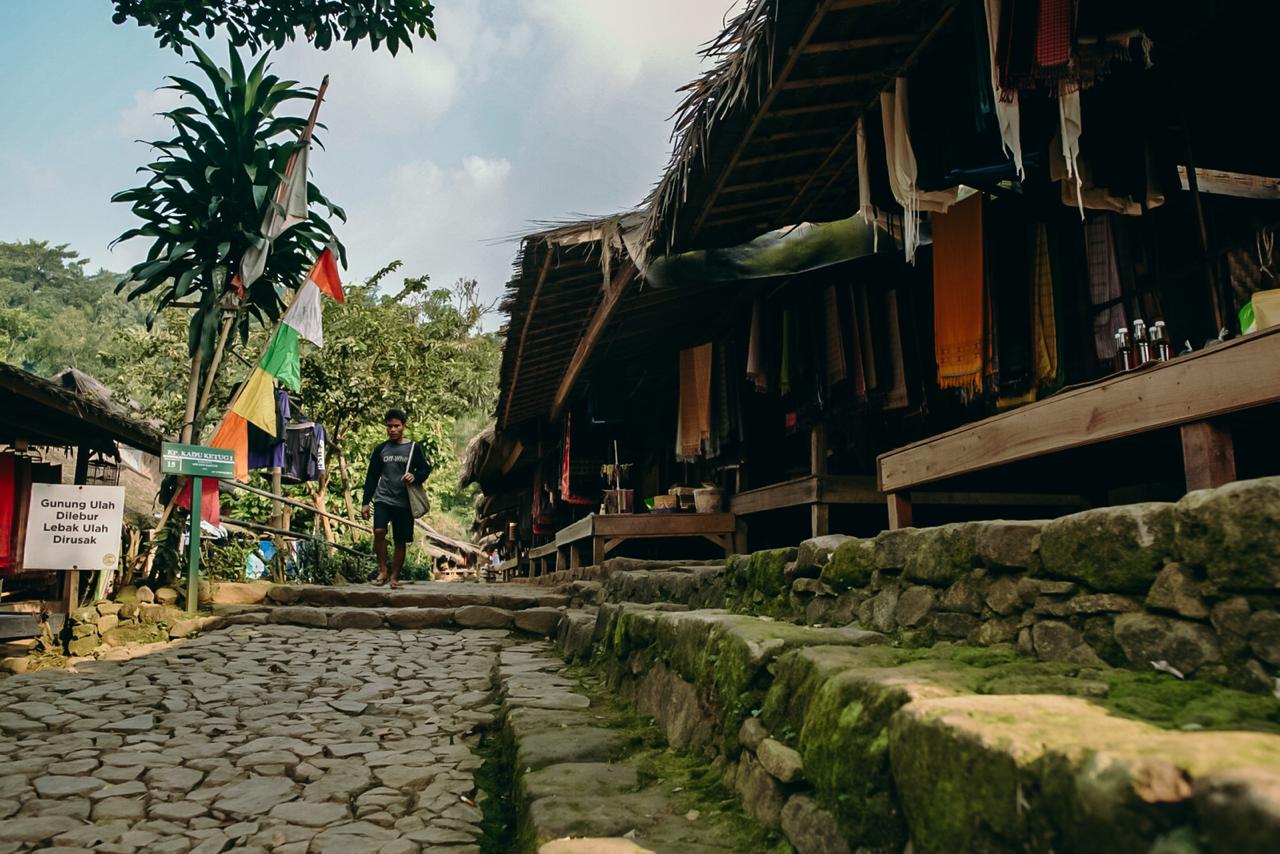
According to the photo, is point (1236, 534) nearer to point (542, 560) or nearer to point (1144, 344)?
point (1144, 344)

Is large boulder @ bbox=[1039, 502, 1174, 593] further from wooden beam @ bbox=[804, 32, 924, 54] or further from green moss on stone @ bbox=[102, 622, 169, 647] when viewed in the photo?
green moss on stone @ bbox=[102, 622, 169, 647]

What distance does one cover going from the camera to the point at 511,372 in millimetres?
9898

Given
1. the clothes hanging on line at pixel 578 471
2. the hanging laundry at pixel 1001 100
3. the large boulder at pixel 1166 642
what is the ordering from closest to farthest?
the large boulder at pixel 1166 642 → the hanging laundry at pixel 1001 100 → the clothes hanging on line at pixel 578 471

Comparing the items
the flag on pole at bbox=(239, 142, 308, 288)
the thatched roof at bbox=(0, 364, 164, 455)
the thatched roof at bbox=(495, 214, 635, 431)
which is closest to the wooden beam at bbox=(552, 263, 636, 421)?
the thatched roof at bbox=(495, 214, 635, 431)

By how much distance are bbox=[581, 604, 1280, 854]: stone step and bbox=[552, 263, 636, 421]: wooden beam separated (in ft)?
12.9

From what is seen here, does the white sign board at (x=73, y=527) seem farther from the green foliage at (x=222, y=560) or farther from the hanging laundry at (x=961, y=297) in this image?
the hanging laundry at (x=961, y=297)

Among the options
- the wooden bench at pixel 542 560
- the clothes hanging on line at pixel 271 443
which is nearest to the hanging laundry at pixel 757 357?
the wooden bench at pixel 542 560

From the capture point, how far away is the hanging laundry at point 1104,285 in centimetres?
470

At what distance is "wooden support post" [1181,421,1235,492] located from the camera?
2.81 metres

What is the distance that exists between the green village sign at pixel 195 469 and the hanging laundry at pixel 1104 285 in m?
8.18

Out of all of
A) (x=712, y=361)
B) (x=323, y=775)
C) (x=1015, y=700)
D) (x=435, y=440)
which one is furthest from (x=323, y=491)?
(x=1015, y=700)

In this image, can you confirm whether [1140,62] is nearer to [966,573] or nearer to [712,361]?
[966,573]

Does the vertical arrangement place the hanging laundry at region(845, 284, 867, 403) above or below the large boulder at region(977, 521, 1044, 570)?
above

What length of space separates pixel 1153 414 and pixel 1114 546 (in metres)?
1.26
